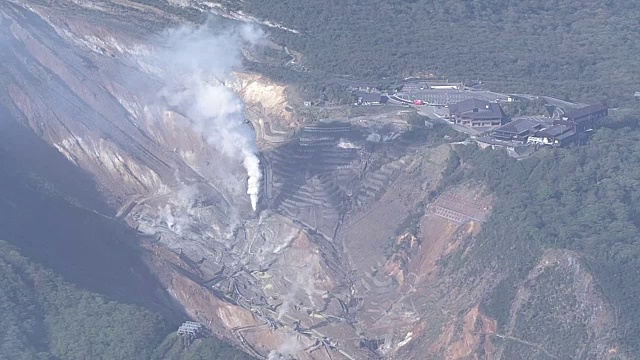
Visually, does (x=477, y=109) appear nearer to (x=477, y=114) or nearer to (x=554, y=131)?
(x=477, y=114)

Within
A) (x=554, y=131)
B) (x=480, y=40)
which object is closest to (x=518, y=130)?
(x=554, y=131)

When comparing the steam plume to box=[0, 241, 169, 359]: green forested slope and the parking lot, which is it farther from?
box=[0, 241, 169, 359]: green forested slope

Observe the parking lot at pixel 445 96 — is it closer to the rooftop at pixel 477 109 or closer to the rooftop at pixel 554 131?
the rooftop at pixel 477 109

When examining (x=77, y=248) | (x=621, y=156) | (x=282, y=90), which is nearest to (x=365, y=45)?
(x=282, y=90)

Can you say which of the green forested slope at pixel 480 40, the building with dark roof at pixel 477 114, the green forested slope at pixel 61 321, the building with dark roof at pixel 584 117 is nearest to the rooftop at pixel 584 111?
the building with dark roof at pixel 584 117

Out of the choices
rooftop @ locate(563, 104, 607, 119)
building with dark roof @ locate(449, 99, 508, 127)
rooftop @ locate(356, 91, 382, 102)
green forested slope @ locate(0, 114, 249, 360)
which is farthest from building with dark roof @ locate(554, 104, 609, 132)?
green forested slope @ locate(0, 114, 249, 360)

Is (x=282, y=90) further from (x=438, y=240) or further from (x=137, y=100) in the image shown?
(x=438, y=240)
